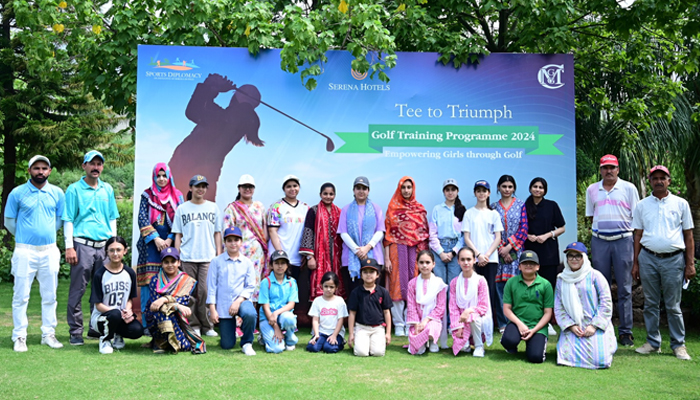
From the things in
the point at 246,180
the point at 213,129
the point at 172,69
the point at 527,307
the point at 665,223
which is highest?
the point at 172,69

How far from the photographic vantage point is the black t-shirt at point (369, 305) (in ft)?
18.2

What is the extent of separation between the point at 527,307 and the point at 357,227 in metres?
1.86

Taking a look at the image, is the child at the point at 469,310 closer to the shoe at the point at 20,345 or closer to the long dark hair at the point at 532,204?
the long dark hair at the point at 532,204

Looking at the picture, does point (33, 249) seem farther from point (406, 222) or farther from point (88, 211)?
point (406, 222)

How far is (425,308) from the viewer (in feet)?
18.7

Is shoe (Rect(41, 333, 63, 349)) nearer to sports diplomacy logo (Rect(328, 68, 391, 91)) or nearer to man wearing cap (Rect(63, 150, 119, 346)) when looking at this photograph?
man wearing cap (Rect(63, 150, 119, 346))

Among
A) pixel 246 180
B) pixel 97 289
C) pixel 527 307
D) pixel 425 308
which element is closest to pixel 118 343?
pixel 97 289

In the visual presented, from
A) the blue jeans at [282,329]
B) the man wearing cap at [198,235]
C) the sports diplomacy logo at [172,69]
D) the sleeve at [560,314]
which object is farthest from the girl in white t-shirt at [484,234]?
the sports diplomacy logo at [172,69]

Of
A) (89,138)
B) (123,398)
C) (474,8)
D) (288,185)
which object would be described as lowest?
(123,398)

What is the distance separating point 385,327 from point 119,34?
506 cm

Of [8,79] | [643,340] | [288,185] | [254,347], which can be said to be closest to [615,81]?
[643,340]

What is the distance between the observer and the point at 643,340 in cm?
622

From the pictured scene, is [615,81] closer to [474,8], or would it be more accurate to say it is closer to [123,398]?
[474,8]

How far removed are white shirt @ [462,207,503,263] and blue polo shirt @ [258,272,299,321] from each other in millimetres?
1879
